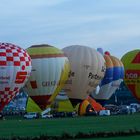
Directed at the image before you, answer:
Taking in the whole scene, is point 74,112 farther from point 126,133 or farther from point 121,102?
point 121,102

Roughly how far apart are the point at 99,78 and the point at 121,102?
178ft

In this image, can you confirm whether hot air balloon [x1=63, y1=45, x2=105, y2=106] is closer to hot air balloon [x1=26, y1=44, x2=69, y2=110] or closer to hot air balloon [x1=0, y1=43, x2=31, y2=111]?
hot air balloon [x1=26, y1=44, x2=69, y2=110]

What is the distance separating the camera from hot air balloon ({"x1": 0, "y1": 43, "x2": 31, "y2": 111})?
37.4 meters

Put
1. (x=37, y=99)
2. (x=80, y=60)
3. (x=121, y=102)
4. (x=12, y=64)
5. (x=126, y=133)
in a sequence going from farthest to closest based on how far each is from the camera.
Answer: (x=121, y=102)
(x=80, y=60)
(x=37, y=99)
(x=12, y=64)
(x=126, y=133)

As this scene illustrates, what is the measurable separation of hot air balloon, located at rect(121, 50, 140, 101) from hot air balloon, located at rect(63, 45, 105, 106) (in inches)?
163

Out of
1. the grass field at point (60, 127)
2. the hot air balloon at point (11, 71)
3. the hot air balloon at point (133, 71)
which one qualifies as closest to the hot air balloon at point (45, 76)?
the hot air balloon at point (11, 71)

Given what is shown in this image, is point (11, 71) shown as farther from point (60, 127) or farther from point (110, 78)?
point (110, 78)

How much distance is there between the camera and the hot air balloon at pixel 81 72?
145 feet

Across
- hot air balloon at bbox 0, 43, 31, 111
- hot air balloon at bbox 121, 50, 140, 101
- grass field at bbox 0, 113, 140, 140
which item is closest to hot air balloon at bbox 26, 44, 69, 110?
hot air balloon at bbox 0, 43, 31, 111

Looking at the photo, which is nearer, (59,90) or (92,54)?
(59,90)

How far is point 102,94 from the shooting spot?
50.5m

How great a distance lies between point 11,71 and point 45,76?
3559mm

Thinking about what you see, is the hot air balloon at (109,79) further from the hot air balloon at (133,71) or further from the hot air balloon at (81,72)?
the hot air balloon at (81,72)

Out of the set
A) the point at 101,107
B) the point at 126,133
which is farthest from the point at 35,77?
the point at 126,133
